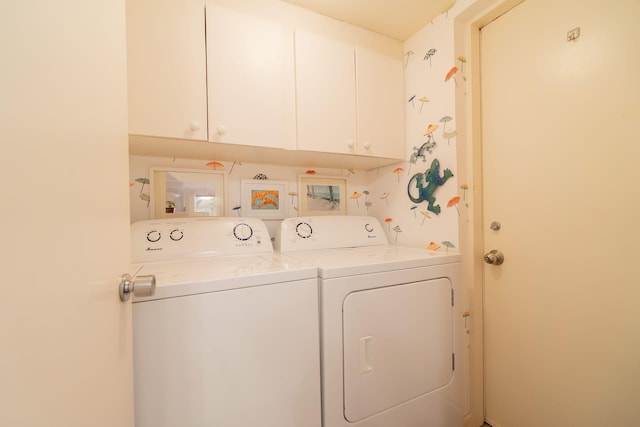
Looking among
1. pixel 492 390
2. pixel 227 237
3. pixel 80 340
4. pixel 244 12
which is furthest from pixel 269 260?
pixel 492 390

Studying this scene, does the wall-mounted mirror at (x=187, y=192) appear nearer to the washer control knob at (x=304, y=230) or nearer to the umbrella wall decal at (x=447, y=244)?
the washer control knob at (x=304, y=230)

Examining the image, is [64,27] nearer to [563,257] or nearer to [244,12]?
[244,12]

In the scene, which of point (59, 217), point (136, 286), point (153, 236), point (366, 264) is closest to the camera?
point (59, 217)

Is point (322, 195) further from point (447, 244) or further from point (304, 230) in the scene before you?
point (447, 244)

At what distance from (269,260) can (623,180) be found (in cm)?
149

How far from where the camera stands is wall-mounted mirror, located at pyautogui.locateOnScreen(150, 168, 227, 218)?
1.40 metres

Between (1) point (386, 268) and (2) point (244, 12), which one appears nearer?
(1) point (386, 268)

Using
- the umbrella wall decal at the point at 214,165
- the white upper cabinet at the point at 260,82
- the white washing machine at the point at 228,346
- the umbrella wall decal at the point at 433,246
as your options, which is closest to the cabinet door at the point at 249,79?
the white upper cabinet at the point at 260,82

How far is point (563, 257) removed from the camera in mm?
1117

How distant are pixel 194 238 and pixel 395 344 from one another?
1.09 meters

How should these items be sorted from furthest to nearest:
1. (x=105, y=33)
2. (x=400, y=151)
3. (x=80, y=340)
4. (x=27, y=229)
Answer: (x=400, y=151) < (x=105, y=33) < (x=80, y=340) < (x=27, y=229)

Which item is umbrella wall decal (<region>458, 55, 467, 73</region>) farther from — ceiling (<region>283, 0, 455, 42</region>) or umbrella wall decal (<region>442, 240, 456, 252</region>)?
umbrella wall decal (<region>442, 240, 456, 252</region>)

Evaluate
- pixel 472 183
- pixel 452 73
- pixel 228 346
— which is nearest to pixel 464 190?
pixel 472 183

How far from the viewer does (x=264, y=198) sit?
5.42ft
